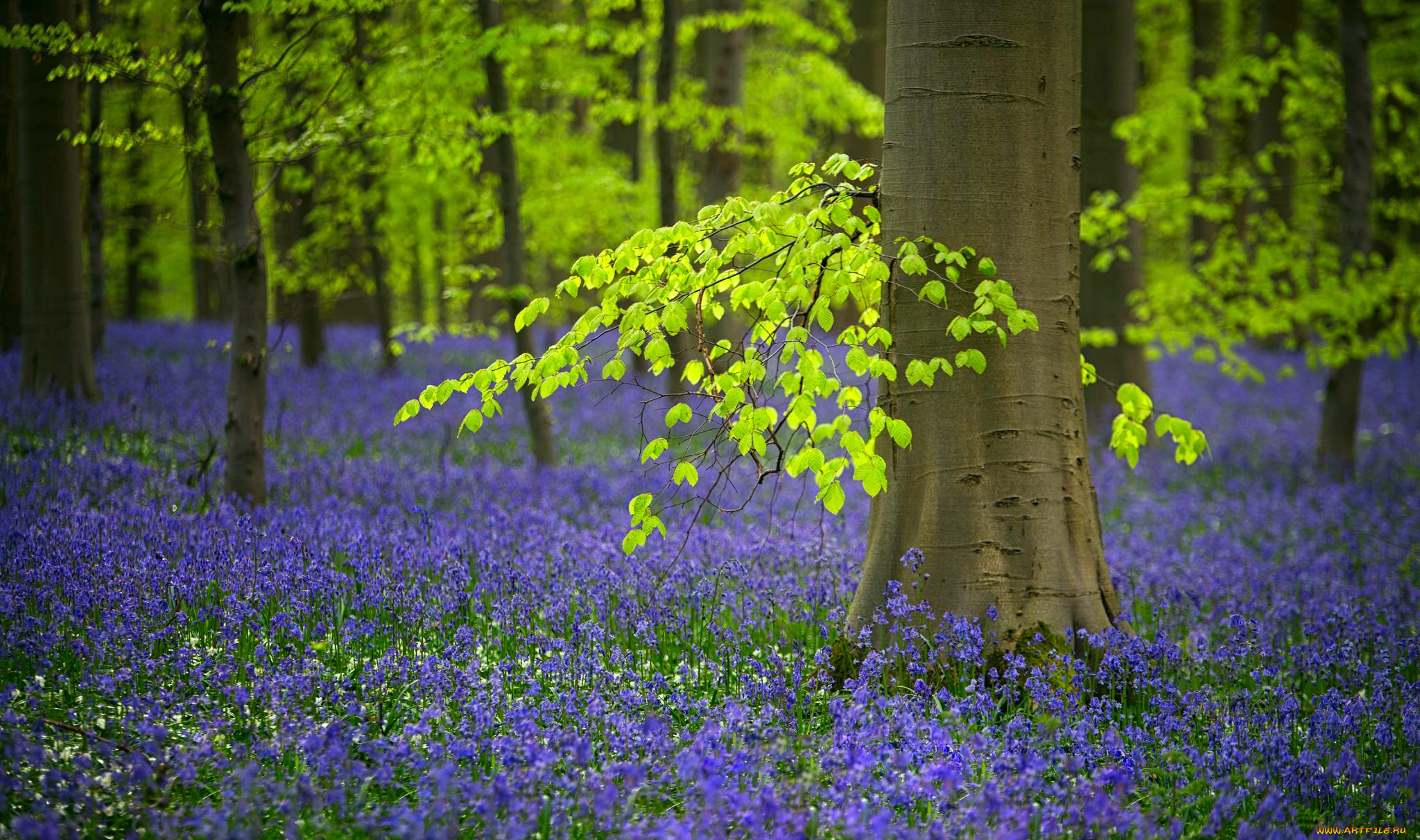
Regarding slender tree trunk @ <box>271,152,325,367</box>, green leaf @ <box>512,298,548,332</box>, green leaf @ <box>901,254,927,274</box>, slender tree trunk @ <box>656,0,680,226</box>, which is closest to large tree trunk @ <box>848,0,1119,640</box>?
green leaf @ <box>901,254,927,274</box>

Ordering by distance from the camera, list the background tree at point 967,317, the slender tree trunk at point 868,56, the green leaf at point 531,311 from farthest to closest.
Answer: the slender tree trunk at point 868,56 → the background tree at point 967,317 → the green leaf at point 531,311

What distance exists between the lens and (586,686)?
12.1ft

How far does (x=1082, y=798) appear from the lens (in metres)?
2.90

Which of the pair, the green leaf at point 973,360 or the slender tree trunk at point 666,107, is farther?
the slender tree trunk at point 666,107

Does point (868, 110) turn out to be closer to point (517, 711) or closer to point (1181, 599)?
point (1181, 599)

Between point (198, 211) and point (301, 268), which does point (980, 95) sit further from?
point (198, 211)

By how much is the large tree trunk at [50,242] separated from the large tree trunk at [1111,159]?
10297 mm

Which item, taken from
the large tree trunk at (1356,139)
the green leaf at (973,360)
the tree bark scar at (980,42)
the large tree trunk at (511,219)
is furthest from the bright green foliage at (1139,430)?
the large tree trunk at (1356,139)

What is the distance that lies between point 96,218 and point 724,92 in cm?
753

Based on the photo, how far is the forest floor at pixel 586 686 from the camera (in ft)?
8.88

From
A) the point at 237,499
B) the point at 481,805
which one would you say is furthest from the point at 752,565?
the point at 237,499

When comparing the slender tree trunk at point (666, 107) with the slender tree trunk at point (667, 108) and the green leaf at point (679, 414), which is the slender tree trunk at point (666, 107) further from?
the green leaf at point (679, 414)

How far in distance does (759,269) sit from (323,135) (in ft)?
13.3

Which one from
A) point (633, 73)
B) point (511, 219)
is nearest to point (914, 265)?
point (511, 219)
